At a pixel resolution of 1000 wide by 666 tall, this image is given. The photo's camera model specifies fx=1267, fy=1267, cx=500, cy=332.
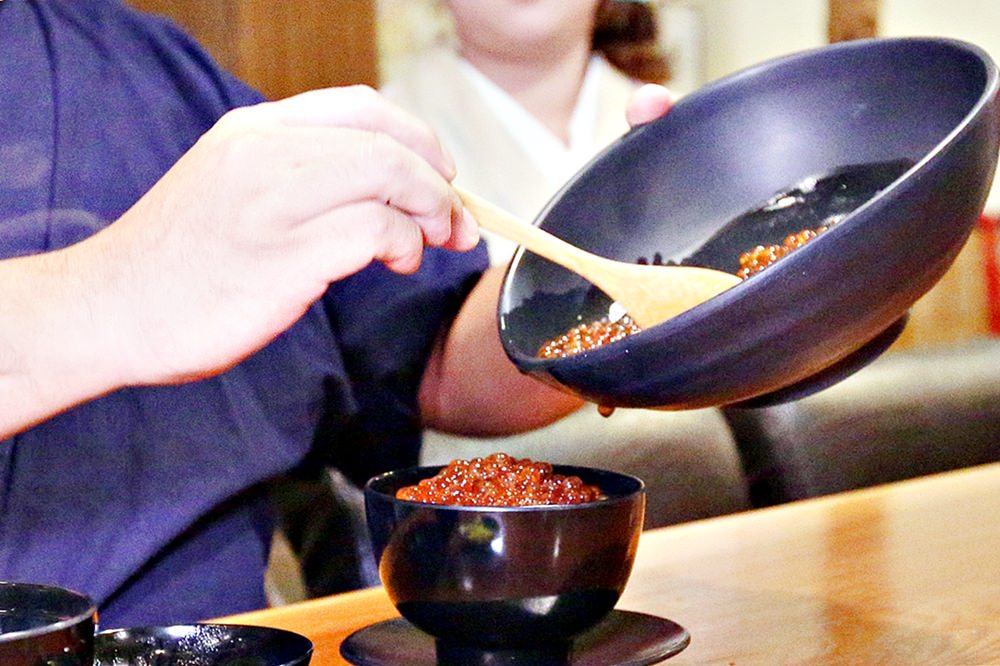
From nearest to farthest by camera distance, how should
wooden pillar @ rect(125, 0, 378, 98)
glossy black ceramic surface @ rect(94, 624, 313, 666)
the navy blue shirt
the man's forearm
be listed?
glossy black ceramic surface @ rect(94, 624, 313, 666)
the man's forearm
the navy blue shirt
wooden pillar @ rect(125, 0, 378, 98)

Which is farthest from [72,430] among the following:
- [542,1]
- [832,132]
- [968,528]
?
[542,1]

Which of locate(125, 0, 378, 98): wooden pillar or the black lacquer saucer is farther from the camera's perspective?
locate(125, 0, 378, 98): wooden pillar

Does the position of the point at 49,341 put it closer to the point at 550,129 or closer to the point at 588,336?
the point at 588,336

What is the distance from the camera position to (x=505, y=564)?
2.25ft

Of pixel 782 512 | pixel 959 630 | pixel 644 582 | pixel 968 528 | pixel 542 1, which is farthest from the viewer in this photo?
pixel 542 1

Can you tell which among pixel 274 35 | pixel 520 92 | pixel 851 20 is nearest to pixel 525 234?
pixel 274 35

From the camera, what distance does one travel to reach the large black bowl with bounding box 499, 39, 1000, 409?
2.28ft

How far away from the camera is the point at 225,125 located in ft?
2.59

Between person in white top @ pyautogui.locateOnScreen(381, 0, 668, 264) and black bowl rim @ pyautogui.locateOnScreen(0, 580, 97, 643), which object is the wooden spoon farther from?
person in white top @ pyautogui.locateOnScreen(381, 0, 668, 264)

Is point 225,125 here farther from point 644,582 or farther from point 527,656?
point 644,582

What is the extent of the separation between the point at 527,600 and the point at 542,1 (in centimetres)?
128

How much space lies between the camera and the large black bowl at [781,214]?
69 centimetres

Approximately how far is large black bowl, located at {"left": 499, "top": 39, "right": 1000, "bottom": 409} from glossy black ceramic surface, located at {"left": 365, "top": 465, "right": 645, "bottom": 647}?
9 centimetres

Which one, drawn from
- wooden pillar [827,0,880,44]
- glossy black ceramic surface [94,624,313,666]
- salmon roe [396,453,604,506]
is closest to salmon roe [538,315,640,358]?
salmon roe [396,453,604,506]
